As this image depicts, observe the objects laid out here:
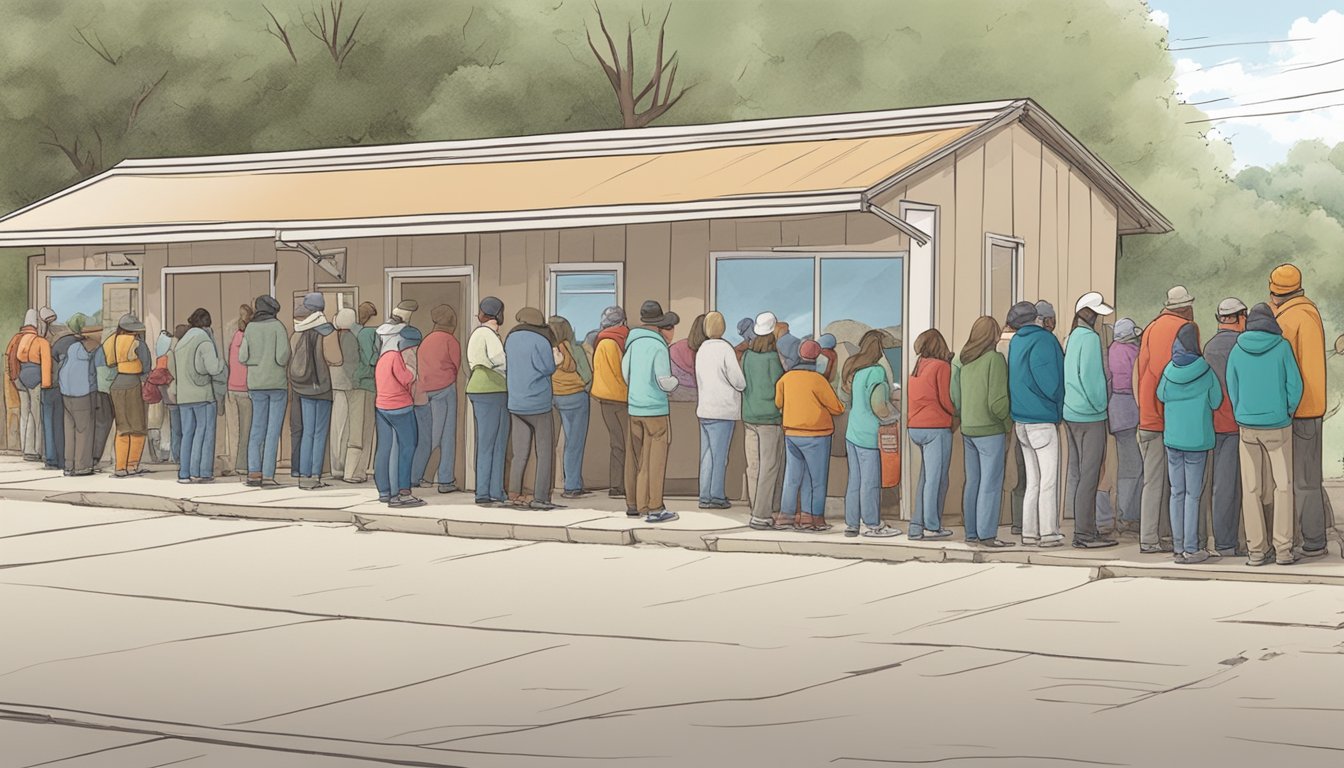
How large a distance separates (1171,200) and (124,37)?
67.3ft

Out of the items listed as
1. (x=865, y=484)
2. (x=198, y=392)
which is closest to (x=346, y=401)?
(x=198, y=392)

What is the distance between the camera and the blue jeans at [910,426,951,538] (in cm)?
1333

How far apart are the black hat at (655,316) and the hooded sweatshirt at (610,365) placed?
1.30 feet

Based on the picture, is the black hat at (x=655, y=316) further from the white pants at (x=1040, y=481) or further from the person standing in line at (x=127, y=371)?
the person standing in line at (x=127, y=371)

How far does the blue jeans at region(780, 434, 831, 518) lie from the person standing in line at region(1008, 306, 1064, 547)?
1.62m

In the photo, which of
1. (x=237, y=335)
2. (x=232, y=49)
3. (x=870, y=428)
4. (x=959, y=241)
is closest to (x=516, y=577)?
(x=870, y=428)

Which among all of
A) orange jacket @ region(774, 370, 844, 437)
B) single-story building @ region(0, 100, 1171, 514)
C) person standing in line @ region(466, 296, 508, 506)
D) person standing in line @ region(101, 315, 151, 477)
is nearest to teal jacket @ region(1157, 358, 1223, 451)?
orange jacket @ region(774, 370, 844, 437)

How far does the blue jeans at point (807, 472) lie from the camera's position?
13.8 m

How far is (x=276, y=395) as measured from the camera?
17094 mm

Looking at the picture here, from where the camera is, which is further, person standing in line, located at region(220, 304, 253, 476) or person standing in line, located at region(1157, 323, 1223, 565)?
person standing in line, located at region(220, 304, 253, 476)

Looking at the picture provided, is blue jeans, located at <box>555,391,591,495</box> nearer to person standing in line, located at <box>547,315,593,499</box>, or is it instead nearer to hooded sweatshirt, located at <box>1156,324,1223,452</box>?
person standing in line, located at <box>547,315,593,499</box>

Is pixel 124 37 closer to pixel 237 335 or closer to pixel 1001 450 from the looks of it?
pixel 237 335

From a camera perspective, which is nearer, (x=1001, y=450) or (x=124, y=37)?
(x=1001, y=450)

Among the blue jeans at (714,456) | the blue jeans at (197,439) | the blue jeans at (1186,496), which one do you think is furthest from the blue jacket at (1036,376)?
the blue jeans at (197,439)
